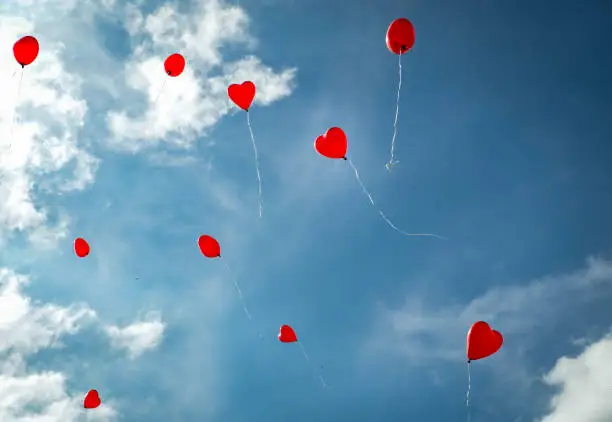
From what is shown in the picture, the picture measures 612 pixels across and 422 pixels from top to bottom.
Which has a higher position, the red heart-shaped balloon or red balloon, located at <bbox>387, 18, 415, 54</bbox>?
red balloon, located at <bbox>387, 18, 415, 54</bbox>

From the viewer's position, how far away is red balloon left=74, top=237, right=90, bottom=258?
1398 cm

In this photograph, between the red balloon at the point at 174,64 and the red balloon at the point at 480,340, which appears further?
the red balloon at the point at 174,64

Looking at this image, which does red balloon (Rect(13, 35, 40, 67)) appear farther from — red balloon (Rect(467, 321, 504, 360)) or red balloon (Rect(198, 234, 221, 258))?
red balloon (Rect(467, 321, 504, 360))

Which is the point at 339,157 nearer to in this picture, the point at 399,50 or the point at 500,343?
the point at 399,50

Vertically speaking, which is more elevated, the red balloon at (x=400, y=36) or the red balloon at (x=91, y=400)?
the red balloon at (x=400, y=36)

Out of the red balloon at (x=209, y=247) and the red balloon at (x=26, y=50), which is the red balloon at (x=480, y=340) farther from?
the red balloon at (x=26, y=50)

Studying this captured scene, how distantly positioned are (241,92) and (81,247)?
685 centimetres

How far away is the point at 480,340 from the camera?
11180 millimetres

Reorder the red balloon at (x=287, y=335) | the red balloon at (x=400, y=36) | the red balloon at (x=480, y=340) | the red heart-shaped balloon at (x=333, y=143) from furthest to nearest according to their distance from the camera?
the red balloon at (x=287, y=335) → the red heart-shaped balloon at (x=333, y=143) → the red balloon at (x=480, y=340) → the red balloon at (x=400, y=36)

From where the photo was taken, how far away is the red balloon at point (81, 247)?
1398cm

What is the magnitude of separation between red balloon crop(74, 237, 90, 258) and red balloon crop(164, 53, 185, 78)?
5745mm

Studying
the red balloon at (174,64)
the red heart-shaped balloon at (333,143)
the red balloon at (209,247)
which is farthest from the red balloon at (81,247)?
the red heart-shaped balloon at (333,143)

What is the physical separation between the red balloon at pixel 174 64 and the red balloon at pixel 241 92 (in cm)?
179

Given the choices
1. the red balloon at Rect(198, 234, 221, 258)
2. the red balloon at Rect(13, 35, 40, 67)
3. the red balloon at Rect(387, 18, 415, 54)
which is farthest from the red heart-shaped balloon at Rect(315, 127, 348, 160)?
the red balloon at Rect(13, 35, 40, 67)
